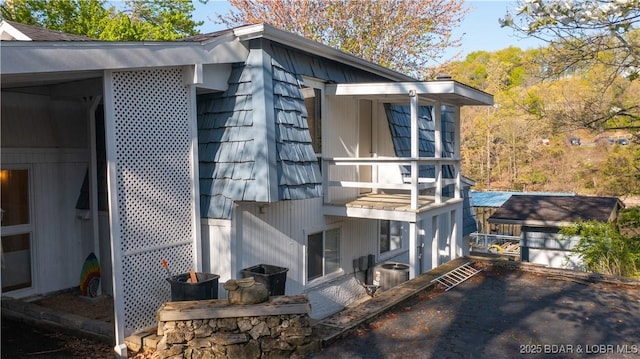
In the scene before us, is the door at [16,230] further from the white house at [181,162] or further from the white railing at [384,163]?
the white railing at [384,163]

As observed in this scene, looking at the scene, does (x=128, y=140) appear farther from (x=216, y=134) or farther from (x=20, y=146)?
(x=20, y=146)

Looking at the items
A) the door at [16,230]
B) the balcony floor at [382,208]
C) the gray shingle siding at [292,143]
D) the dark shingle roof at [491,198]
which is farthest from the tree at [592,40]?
the dark shingle roof at [491,198]

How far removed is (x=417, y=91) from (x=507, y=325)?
3696 millimetres

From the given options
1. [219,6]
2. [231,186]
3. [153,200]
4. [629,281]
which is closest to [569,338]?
[629,281]

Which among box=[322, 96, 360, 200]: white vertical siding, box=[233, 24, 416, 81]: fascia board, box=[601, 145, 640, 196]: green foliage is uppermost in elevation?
box=[233, 24, 416, 81]: fascia board

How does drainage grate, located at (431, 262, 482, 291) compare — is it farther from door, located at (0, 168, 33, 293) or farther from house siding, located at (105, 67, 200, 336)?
door, located at (0, 168, 33, 293)

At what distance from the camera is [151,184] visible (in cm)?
568

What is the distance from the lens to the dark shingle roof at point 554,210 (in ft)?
34.8

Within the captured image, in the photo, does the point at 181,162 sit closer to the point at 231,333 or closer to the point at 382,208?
the point at 231,333

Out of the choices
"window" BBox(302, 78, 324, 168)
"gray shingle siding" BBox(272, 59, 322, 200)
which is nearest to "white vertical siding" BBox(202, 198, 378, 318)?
"gray shingle siding" BBox(272, 59, 322, 200)

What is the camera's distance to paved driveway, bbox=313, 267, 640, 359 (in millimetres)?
4797

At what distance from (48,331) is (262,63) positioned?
431 centimetres

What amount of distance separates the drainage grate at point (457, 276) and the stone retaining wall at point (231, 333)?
303cm

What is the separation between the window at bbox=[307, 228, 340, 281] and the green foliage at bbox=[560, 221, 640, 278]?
453cm
